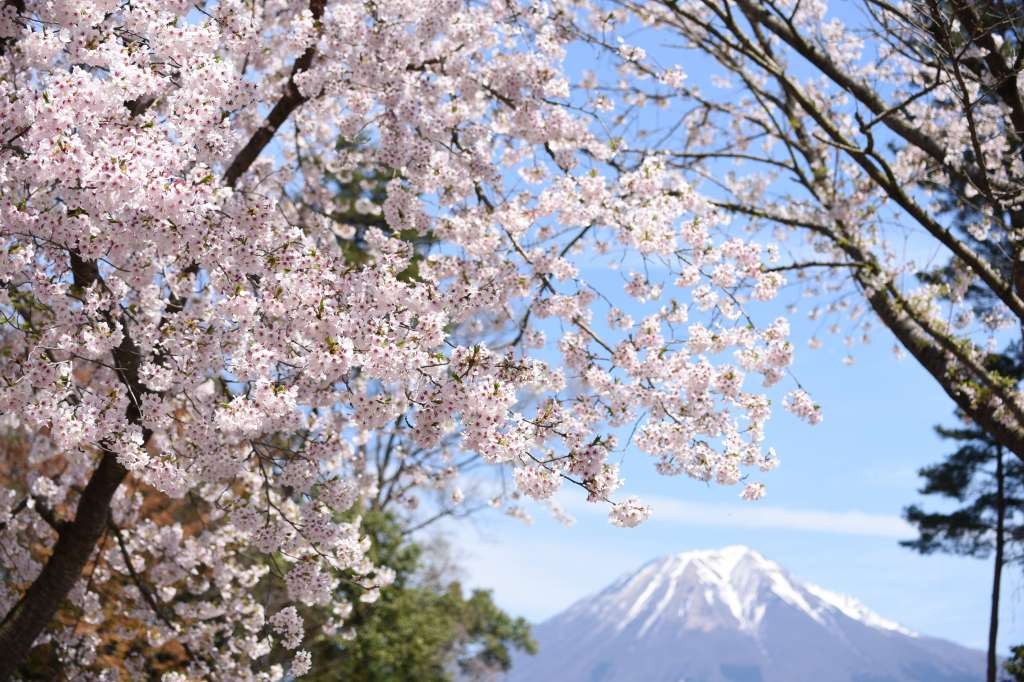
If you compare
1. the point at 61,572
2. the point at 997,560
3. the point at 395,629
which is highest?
the point at 997,560

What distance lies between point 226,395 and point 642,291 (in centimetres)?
314

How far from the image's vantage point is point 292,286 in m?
4.11

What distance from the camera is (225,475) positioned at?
4949 mm

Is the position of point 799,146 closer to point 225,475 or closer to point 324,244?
point 324,244

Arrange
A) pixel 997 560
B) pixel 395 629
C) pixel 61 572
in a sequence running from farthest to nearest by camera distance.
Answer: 1. pixel 997 560
2. pixel 395 629
3. pixel 61 572

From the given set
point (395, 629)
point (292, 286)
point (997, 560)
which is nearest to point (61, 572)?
point (292, 286)

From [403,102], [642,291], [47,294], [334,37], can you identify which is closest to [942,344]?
[642,291]

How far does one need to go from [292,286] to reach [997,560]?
15.6 metres

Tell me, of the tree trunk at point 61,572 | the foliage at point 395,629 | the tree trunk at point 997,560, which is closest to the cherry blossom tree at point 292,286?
the tree trunk at point 61,572

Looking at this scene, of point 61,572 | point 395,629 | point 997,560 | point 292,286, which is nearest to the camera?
point 292,286

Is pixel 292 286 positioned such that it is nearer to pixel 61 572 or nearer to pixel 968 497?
pixel 61 572

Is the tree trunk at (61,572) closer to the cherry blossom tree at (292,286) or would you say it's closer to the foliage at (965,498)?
the cherry blossom tree at (292,286)

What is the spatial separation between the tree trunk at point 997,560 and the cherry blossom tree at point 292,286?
33.7 ft

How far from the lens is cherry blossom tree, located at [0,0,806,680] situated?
3.80 meters
